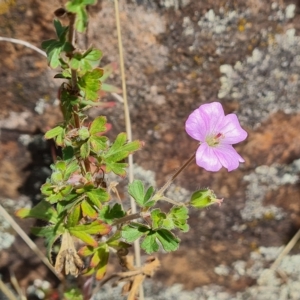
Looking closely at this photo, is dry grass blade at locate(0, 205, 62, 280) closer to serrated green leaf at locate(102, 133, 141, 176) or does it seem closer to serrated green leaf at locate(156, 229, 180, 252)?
serrated green leaf at locate(102, 133, 141, 176)

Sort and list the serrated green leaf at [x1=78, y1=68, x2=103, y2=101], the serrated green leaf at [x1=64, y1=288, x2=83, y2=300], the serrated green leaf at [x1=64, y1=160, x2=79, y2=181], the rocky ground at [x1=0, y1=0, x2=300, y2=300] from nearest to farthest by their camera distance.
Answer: the serrated green leaf at [x1=78, y1=68, x2=103, y2=101], the serrated green leaf at [x1=64, y1=160, x2=79, y2=181], the rocky ground at [x1=0, y1=0, x2=300, y2=300], the serrated green leaf at [x1=64, y1=288, x2=83, y2=300]

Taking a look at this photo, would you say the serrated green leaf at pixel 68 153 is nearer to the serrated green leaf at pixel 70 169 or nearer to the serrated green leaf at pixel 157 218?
the serrated green leaf at pixel 70 169

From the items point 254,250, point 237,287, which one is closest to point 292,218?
point 254,250

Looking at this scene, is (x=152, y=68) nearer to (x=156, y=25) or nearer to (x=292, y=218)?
(x=156, y=25)

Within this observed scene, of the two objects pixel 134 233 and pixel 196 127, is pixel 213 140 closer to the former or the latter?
pixel 196 127

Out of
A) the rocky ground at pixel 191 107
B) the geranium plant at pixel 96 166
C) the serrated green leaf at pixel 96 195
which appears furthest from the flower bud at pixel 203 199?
the rocky ground at pixel 191 107

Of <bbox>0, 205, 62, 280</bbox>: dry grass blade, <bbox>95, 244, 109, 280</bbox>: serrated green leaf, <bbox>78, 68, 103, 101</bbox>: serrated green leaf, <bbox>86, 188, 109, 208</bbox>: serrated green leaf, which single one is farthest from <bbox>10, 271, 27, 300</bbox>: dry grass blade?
<bbox>78, 68, 103, 101</bbox>: serrated green leaf
